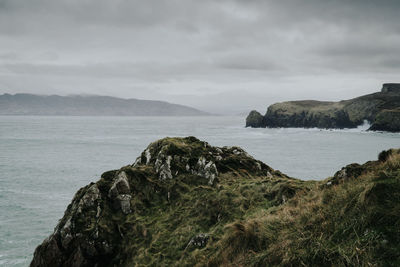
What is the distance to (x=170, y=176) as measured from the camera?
42.5 feet

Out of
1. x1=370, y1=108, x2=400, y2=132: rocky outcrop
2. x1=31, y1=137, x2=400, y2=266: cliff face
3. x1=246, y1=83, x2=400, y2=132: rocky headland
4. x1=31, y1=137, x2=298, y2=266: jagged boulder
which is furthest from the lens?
x1=246, y1=83, x2=400, y2=132: rocky headland

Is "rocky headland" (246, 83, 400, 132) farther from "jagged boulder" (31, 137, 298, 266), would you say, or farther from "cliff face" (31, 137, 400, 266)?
"cliff face" (31, 137, 400, 266)

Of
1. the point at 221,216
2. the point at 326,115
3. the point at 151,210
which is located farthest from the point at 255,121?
the point at 221,216

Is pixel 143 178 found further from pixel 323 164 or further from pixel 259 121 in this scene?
pixel 259 121

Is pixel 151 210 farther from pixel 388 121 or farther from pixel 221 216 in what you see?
pixel 388 121

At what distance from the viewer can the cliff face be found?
5.63 metres

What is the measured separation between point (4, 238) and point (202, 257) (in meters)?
17.2

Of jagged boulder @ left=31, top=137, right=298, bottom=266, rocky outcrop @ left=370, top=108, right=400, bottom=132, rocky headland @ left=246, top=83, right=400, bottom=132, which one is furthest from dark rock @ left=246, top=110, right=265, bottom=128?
jagged boulder @ left=31, top=137, right=298, bottom=266

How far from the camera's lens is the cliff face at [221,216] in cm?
563

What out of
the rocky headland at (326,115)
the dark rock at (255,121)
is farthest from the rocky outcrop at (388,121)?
the dark rock at (255,121)

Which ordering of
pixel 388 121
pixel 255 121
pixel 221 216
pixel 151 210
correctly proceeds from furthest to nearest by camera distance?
1. pixel 255 121
2. pixel 388 121
3. pixel 151 210
4. pixel 221 216

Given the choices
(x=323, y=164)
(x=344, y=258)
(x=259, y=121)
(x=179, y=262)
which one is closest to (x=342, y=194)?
(x=344, y=258)

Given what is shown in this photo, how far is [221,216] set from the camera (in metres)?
10.2

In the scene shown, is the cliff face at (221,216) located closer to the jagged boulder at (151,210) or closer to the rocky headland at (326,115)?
the jagged boulder at (151,210)
